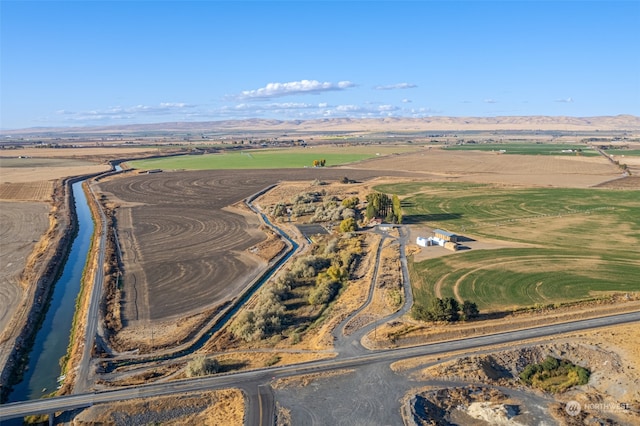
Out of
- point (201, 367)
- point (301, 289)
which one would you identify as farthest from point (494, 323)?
point (201, 367)

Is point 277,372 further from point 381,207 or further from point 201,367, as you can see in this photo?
point 381,207

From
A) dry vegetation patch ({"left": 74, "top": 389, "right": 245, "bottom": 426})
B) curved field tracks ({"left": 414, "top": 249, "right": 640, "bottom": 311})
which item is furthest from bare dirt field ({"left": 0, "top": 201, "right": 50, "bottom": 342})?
curved field tracks ({"left": 414, "top": 249, "right": 640, "bottom": 311})

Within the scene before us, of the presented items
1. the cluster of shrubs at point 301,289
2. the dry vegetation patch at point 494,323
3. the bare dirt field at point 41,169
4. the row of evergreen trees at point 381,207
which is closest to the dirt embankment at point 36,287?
the cluster of shrubs at point 301,289

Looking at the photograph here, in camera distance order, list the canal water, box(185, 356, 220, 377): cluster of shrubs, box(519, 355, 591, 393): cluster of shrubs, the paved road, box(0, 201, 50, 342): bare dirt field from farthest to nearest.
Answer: box(0, 201, 50, 342): bare dirt field → the canal water → box(185, 356, 220, 377): cluster of shrubs → box(519, 355, 591, 393): cluster of shrubs → the paved road

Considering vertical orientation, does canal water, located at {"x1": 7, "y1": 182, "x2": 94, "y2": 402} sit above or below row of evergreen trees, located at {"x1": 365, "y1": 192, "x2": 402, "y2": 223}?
below

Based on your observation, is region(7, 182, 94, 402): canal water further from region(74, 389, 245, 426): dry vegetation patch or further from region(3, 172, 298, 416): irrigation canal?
region(74, 389, 245, 426): dry vegetation patch

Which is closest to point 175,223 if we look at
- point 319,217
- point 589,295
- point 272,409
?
point 319,217
